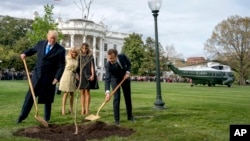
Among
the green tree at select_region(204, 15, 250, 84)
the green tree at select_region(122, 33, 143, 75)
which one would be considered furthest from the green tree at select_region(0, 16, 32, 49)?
the green tree at select_region(204, 15, 250, 84)

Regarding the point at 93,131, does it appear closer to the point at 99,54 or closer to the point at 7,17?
the point at 7,17

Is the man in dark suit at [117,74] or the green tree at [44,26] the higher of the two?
the green tree at [44,26]

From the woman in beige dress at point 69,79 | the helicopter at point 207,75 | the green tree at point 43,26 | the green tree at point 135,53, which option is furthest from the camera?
the green tree at point 135,53

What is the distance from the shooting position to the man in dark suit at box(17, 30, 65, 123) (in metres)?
8.25

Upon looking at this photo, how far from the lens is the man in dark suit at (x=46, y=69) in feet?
27.1

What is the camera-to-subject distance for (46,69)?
327 inches

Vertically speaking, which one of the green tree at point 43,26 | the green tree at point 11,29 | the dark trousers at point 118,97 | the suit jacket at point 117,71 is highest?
the green tree at point 11,29

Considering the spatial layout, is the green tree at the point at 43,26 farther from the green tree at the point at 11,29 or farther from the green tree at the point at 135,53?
the green tree at the point at 135,53

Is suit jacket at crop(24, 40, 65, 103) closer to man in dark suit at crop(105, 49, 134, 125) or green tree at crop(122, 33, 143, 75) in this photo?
man in dark suit at crop(105, 49, 134, 125)

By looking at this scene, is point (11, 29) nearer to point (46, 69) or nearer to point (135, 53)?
point (135, 53)

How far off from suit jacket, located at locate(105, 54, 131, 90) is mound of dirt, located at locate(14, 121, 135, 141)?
1.31 meters

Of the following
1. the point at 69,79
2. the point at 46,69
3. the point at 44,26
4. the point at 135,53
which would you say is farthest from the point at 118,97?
the point at 135,53

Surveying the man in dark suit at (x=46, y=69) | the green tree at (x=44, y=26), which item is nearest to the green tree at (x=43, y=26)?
the green tree at (x=44, y=26)

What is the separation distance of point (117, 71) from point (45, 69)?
158 centimetres
